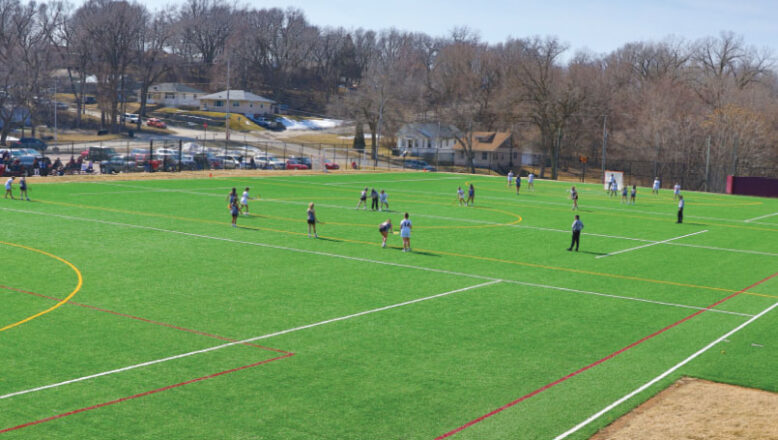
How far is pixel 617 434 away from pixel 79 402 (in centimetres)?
983

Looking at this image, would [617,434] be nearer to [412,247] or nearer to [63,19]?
[412,247]

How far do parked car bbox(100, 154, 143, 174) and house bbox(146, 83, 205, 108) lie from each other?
299 feet

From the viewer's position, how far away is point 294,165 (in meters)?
86.7

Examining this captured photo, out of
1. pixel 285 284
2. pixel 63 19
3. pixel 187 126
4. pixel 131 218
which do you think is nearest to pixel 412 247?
pixel 285 284

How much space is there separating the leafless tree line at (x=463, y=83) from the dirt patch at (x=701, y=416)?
244 ft

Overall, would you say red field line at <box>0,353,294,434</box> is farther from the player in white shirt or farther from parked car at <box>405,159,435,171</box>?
parked car at <box>405,159,435,171</box>

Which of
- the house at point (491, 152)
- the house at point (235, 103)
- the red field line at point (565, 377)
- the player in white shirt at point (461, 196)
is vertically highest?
the house at point (235, 103)

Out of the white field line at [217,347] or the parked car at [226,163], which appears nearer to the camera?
the white field line at [217,347]

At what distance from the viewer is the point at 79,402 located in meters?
14.1

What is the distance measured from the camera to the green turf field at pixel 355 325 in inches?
552

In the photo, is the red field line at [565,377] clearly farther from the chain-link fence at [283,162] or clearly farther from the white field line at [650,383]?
the chain-link fence at [283,162]

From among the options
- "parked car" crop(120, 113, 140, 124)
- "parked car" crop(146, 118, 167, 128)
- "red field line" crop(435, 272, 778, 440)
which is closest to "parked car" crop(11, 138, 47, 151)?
"parked car" crop(120, 113, 140, 124)

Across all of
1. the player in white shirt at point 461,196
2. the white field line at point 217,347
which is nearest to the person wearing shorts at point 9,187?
the player in white shirt at point 461,196

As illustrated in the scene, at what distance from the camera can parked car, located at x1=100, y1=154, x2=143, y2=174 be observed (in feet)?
228
